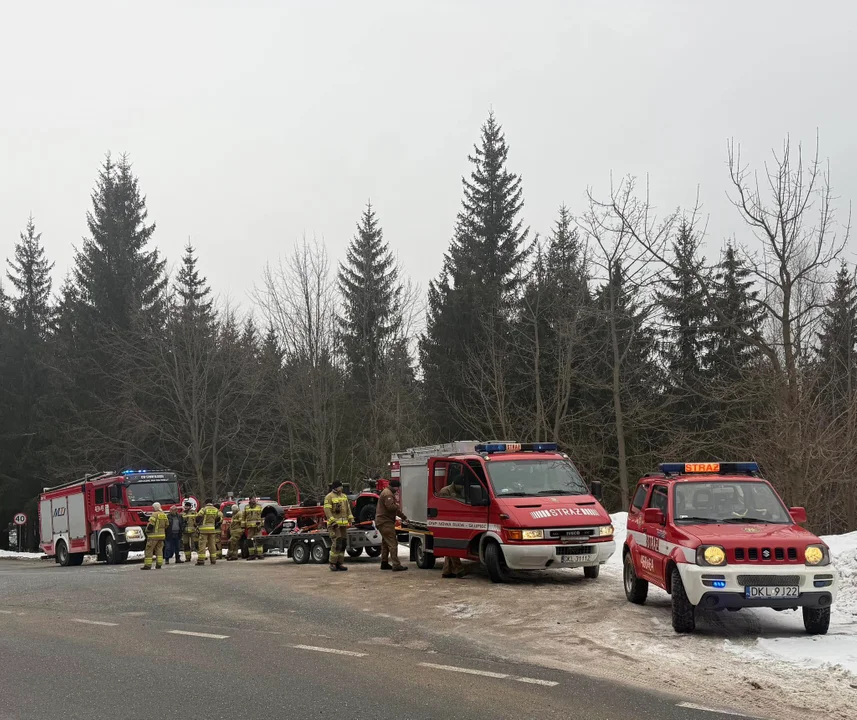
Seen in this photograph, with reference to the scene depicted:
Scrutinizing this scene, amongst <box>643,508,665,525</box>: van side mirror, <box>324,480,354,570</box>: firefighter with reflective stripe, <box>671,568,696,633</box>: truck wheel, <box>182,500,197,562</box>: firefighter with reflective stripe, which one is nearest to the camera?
<box>671,568,696,633</box>: truck wheel

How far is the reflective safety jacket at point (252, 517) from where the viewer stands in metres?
23.9

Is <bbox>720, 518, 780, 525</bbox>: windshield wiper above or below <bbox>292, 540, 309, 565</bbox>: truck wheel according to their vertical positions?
above

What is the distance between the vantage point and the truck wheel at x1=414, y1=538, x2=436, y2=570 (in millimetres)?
18013

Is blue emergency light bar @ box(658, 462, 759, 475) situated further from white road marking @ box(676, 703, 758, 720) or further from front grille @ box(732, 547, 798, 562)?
white road marking @ box(676, 703, 758, 720)

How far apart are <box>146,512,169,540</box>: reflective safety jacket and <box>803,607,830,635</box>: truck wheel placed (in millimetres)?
15811

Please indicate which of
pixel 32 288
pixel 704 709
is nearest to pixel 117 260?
pixel 32 288

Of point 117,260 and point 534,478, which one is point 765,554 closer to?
point 534,478

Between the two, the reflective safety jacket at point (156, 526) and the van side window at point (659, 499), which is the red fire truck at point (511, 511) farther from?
the reflective safety jacket at point (156, 526)

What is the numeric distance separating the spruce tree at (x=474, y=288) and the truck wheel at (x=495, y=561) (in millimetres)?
24092

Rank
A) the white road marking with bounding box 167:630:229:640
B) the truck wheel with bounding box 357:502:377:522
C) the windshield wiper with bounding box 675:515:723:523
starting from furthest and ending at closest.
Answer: the truck wheel with bounding box 357:502:377:522 → the windshield wiper with bounding box 675:515:723:523 → the white road marking with bounding box 167:630:229:640

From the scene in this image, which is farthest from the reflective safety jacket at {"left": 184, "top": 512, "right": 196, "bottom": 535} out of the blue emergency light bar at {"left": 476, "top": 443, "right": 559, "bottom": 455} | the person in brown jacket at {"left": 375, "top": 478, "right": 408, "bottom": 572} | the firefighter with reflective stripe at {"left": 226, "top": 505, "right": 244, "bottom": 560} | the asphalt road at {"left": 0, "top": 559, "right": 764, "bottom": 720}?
the asphalt road at {"left": 0, "top": 559, "right": 764, "bottom": 720}

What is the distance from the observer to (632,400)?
119 ft

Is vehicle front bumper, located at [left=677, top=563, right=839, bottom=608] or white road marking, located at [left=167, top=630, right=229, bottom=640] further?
white road marking, located at [left=167, top=630, right=229, bottom=640]

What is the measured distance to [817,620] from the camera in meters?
9.59
